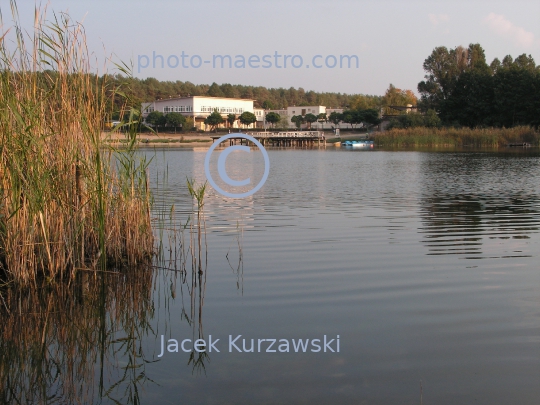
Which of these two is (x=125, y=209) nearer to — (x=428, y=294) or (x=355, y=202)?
(x=428, y=294)

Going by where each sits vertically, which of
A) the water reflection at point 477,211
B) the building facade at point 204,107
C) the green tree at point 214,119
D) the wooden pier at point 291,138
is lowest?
the water reflection at point 477,211

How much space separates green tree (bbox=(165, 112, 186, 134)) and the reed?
74.9m

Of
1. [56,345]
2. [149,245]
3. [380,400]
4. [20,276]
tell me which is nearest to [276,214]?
[149,245]

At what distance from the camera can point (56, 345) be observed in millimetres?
4465

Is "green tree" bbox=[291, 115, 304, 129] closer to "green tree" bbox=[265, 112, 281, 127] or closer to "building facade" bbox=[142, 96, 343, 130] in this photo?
"building facade" bbox=[142, 96, 343, 130]

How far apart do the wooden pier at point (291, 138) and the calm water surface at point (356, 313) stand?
58093 mm

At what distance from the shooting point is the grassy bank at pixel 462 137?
50.0m

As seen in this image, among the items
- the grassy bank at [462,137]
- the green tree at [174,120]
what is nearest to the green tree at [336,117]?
the green tree at [174,120]

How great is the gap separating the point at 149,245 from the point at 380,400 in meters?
4.13

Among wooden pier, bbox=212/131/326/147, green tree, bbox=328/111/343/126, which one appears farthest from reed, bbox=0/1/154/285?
green tree, bbox=328/111/343/126

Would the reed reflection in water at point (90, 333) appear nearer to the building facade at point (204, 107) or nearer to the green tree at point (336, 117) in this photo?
the building facade at point (204, 107)

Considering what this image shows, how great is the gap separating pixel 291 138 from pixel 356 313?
6711 centimetres

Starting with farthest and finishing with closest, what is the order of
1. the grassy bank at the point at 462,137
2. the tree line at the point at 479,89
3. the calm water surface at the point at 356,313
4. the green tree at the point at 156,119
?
the green tree at the point at 156,119, the tree line at the point at 479,89, the grassy bank at the point at 462,137, the calm water surface at the point at 356,313

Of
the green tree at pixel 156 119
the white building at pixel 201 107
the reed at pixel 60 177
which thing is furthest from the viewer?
the white building at pixel 201 107
